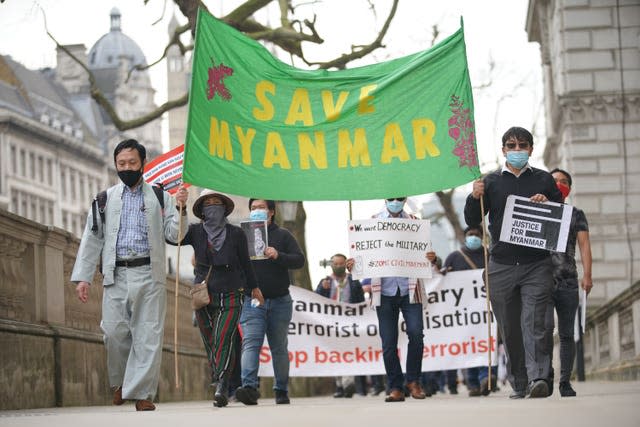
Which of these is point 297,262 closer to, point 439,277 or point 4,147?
point 439,277

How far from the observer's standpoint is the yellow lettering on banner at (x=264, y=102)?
41.3ft

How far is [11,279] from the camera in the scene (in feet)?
45.1

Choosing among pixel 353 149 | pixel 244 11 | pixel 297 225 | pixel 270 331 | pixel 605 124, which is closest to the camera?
pixel 353 149

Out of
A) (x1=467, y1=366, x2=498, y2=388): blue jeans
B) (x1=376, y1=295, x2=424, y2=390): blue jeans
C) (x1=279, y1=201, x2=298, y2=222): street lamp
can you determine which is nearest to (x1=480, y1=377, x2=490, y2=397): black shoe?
(x1=467, y1=366, x2=498, y2=388): blue jeans

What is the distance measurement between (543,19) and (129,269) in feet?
104

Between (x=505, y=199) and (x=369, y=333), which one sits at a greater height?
(x=505, y=199)

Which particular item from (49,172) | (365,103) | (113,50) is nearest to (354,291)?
(365,103)

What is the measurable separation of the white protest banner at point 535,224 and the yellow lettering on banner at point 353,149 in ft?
4.48

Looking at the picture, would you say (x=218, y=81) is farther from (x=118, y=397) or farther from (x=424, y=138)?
(x=118, y=397)

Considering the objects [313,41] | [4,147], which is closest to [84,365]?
[313,41]

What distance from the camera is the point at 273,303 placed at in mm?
13766

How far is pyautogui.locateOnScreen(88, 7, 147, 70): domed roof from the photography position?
166538mm

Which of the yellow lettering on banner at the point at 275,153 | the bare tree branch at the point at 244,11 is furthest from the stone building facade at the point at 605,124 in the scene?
the yellow lettering on banner at the point at 275,153

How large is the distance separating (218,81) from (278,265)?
2.08 meters
